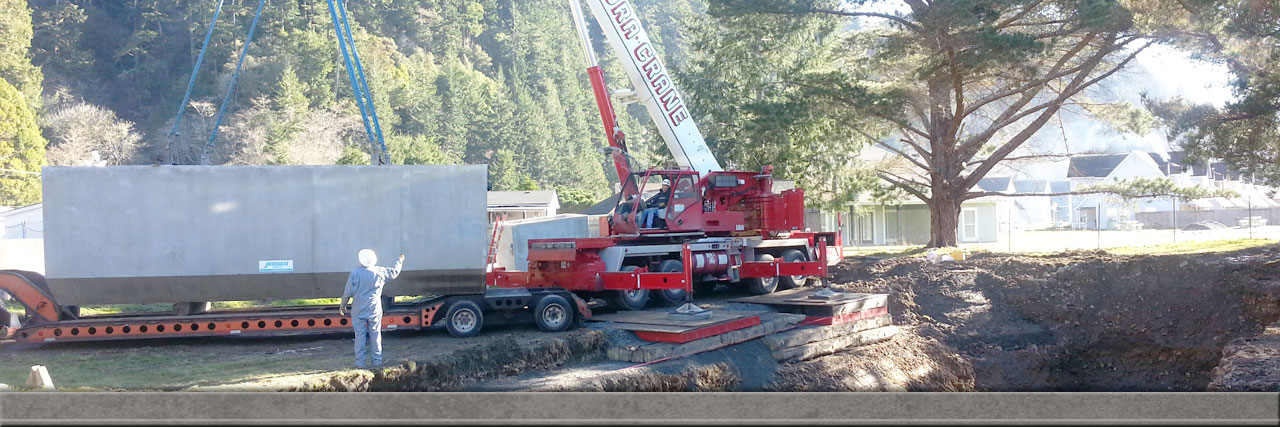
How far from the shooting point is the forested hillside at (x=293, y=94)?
4344cm

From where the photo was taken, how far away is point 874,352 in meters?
13.3

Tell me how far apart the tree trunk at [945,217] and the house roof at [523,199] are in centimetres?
2262

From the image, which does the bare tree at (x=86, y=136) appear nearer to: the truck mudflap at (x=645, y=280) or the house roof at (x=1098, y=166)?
the truck mudflap at (x=645, y=280)

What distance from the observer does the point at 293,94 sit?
4700 cm

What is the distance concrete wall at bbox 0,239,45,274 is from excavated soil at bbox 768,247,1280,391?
14209mm

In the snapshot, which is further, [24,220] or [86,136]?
[86,136]

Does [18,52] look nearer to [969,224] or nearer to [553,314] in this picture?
[553,314]

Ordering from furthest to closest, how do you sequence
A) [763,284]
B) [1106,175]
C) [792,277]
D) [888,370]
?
[1106,175], [792,277], [763,284], [888,370]

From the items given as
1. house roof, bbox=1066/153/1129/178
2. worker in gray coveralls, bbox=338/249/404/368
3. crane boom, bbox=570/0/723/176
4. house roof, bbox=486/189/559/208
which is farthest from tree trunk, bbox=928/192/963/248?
house roof, bbox=1066/153/1129/178

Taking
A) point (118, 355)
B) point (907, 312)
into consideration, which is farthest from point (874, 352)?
point (118, 355)

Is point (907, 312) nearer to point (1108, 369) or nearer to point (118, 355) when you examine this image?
point (1108, 369)

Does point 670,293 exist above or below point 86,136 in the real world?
below

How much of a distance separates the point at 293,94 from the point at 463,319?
128 feet

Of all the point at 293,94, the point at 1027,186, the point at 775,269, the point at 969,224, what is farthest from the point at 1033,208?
the point at 775,269
